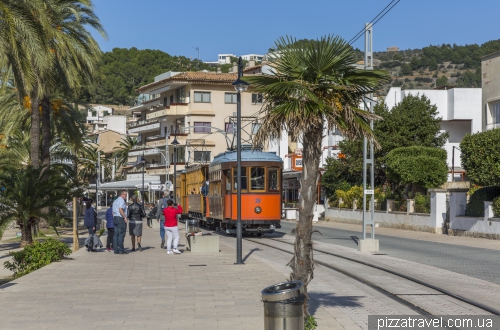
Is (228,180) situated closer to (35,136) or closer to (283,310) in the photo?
(35,136)

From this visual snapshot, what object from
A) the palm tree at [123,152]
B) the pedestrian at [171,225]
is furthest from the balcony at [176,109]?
the pedestrian at [171,225]

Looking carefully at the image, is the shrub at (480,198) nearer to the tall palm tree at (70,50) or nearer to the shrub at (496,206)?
the shrub at (496,206)

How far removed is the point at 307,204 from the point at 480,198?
2732 centimetres

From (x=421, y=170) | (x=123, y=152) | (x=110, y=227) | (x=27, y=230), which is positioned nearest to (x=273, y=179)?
(x=110, y=227)

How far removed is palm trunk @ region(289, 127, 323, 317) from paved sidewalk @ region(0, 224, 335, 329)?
1.19 metres

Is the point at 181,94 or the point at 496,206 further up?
the point at 181,94

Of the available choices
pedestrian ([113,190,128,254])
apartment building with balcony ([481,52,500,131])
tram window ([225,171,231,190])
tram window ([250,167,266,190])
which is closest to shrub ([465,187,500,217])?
tram window ([250,167,266,190])

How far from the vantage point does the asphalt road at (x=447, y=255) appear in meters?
19.2

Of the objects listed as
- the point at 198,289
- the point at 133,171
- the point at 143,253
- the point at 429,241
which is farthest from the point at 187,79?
the point at 198,289

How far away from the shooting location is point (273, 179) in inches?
1276

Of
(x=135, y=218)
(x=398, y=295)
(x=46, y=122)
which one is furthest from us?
(x=46, y=122)

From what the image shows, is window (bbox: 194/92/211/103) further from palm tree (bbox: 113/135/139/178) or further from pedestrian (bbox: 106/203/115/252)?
pedestrian (bbox: 106/203/115/252)

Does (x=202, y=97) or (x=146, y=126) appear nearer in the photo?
(x=202, y=97)

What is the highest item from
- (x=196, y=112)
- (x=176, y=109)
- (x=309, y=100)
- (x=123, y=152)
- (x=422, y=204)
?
(x=176, y=109)
